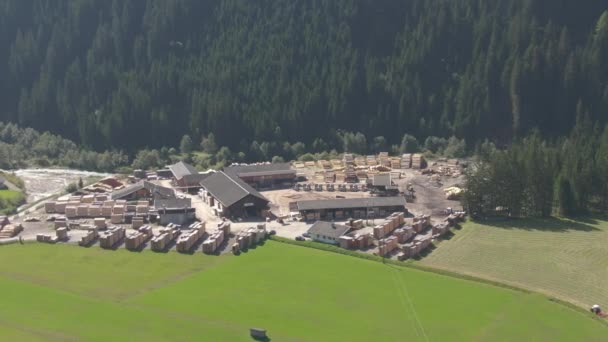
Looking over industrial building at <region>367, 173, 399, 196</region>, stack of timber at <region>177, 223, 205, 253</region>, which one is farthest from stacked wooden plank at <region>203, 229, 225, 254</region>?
industrial building at <region>367, 173, 399, 196</region>

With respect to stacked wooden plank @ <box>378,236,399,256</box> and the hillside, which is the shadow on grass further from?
the hillside

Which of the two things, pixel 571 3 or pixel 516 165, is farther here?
pixel 571 3

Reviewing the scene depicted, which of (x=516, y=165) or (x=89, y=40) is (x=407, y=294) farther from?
(x=89, y=40)

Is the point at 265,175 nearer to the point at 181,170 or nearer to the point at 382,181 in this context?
the point at 181,170

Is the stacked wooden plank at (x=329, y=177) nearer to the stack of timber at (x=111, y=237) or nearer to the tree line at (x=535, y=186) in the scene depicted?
the tree line at (x=535, y=186)

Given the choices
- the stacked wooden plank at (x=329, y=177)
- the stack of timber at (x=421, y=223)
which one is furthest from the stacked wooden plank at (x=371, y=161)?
the stack of timber at (x=421, y=223)

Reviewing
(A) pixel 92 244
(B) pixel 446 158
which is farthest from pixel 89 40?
(A) pixel 92 244

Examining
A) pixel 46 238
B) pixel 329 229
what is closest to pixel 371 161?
pixel 329 229
